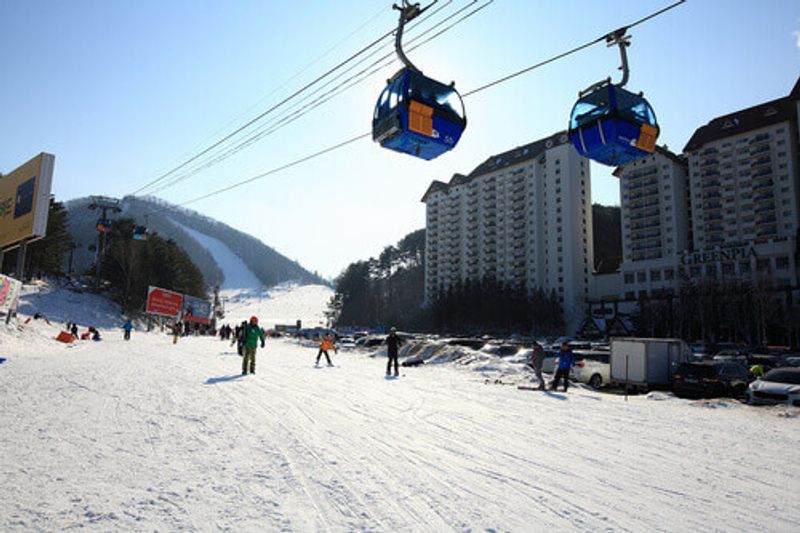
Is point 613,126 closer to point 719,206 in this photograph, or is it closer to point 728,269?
point 728,269

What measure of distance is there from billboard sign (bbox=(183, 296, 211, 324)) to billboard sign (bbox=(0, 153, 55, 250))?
23.7 meters

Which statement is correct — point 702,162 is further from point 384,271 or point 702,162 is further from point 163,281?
point 163,281

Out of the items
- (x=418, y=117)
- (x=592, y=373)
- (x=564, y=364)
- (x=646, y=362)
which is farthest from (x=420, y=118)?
(x=592, y=373)

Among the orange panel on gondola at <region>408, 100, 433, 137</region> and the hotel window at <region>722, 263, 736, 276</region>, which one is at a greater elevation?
the hotel window at <region>722, 263, 736, 276</region>

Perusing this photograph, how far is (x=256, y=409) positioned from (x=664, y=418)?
770 centimetres

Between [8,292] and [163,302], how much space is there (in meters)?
22.1

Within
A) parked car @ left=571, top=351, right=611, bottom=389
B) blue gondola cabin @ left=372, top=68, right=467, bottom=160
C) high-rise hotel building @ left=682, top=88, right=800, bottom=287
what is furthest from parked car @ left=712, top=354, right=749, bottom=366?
high-rise hotel building @ left=682, top=88, right=800, bottom=287

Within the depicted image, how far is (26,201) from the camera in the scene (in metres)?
29.0

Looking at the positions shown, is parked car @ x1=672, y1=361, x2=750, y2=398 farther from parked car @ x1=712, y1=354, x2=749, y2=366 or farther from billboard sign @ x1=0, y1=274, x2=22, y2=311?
billboard sign @ x1=0, y1=274, x2=22, y2=311

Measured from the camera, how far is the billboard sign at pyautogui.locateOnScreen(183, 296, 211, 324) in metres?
55.2

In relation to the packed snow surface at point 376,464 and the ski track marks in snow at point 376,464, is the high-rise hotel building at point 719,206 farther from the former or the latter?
the ski track marks in snow at point 376,464

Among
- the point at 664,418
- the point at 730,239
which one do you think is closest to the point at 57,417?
the point at 664,418

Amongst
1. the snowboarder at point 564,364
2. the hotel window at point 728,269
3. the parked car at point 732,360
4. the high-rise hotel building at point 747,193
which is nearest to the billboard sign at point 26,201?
the snowboarder at point 564,364

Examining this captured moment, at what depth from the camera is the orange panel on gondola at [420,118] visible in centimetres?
1057
